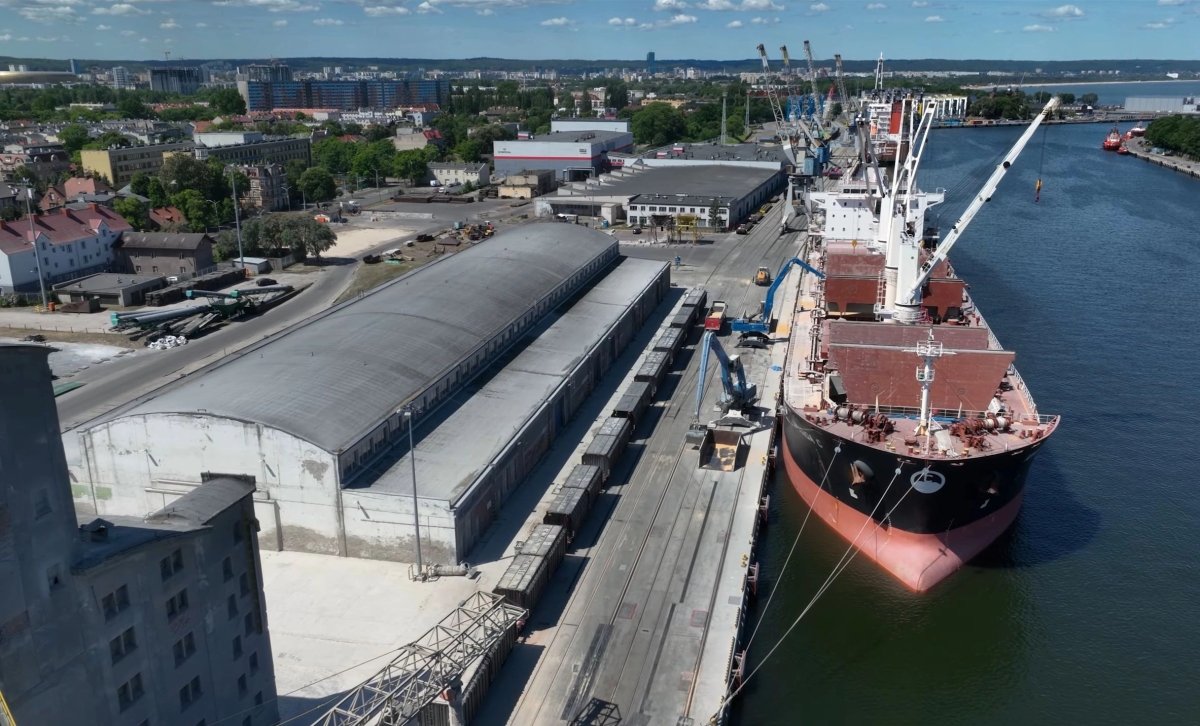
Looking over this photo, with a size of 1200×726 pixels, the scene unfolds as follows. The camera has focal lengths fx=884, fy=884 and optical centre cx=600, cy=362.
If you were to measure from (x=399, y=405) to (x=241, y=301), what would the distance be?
116 feet

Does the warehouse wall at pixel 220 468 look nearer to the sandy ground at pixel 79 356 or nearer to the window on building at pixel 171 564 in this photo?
the window on building at pixel 171 564

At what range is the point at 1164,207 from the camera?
116 m

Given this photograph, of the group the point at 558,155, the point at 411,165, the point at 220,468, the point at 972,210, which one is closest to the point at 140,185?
the point at 411,165

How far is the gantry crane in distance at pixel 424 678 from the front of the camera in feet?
72.8

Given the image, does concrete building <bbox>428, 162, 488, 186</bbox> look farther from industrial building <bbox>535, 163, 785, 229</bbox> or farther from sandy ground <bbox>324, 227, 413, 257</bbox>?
sandy ground <bbox>324, 227, 413, 257</bbox>

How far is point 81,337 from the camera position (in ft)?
202

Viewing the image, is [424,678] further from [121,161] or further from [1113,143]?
[1113,143]

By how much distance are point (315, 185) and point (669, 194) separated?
46.3 meters

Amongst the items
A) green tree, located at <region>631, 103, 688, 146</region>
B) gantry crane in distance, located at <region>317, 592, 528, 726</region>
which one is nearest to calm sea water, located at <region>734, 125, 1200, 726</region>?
gantry crane in distance, located at <region>317, 592, 528, 726</region>

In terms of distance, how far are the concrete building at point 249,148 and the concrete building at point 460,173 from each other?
23857 mm

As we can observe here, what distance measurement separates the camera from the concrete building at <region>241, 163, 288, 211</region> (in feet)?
370

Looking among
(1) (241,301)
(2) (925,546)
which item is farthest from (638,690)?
(1) (241,301)

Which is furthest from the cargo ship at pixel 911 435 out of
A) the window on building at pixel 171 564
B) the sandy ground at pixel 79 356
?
the sandy ground at pixel 79 356

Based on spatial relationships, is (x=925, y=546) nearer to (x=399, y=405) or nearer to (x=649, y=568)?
(x=649, y=568)
